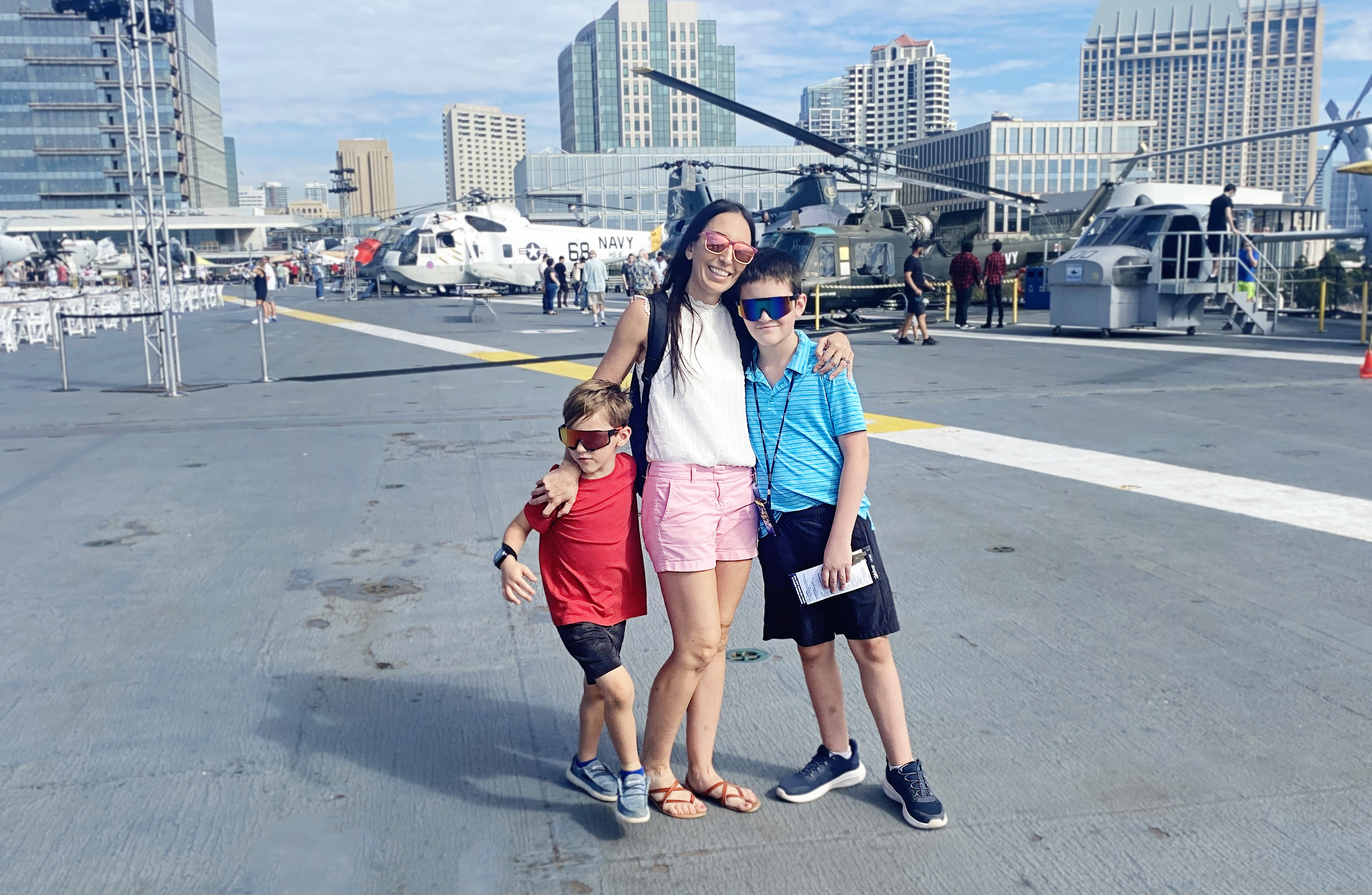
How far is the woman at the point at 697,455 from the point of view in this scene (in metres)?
2.97

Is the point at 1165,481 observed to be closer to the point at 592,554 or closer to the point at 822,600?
the point at 822,600

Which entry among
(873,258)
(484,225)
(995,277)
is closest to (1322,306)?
(995,277)

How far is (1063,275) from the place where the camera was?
19594 mm

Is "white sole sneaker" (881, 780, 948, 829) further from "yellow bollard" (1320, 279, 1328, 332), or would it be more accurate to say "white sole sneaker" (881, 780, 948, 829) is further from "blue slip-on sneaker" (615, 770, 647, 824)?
"yellow bollard" (1320, 279, 1328, 332)

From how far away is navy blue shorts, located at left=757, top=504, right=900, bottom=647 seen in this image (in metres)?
3.07

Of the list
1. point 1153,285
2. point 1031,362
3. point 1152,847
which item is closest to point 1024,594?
point 1152,847

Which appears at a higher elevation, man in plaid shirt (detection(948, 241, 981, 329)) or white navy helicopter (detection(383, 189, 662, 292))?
white navy helicopter (detection(383, 189, 662, 292))

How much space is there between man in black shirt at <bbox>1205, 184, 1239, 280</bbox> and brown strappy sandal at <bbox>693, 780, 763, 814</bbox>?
18564mm

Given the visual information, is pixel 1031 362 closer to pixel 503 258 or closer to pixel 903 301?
pixel 903 301

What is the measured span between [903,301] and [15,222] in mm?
104159

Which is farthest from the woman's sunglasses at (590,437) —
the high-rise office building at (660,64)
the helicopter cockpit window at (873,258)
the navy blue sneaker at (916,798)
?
the high-rise office building at (660,64)

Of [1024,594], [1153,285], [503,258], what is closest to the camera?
[1024,594]

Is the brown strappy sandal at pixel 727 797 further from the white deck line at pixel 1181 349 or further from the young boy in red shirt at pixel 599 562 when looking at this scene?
the white deck line at pixel 1181 349

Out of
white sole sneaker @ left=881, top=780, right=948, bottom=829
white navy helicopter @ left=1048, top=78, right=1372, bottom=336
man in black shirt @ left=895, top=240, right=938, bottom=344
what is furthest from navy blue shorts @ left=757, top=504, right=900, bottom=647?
white navy helicopter @ left=1048, top=78, right=1372, bottom=336
